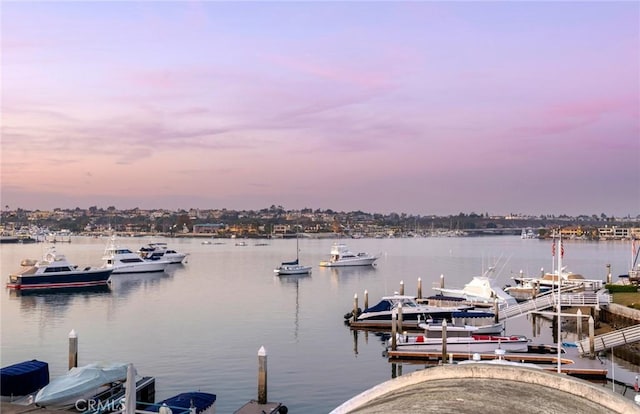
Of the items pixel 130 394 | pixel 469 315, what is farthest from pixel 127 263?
Answer: pixel 130 394

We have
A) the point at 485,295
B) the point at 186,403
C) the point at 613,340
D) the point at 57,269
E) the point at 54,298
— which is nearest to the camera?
the point at 186,403

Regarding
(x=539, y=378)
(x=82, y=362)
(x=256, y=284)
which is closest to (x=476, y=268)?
(x=256, y=284)

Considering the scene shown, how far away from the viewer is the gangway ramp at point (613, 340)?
1183 inches

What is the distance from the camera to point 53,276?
69750mm

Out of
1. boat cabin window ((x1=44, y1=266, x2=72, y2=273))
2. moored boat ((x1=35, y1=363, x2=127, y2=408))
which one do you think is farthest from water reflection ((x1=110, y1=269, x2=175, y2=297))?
moored boat ((x1=35, y1=363, x2=127, y2=408))

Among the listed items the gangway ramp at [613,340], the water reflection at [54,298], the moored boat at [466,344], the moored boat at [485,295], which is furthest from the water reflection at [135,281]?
the gangway ramp at [613,340]

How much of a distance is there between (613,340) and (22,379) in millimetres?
27169

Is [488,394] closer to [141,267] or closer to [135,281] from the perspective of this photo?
[135,281]

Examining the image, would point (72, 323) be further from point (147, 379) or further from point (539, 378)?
point (539, 378)

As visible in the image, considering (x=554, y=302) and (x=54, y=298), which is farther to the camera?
(x=54, y=298)

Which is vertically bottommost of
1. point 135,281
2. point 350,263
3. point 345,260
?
point 135,281

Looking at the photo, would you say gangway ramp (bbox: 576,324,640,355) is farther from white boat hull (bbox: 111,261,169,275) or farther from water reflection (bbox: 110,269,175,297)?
white boat hull (bbox: 111,261,169,275)

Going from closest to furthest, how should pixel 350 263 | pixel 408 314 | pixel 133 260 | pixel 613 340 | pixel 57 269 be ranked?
pixel 613 340 < pixel 408 314 < pixel 57 269 < pixel 133 260 < pixel 350 263

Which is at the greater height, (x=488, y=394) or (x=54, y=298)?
(x=488, y=394)
